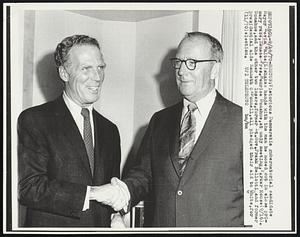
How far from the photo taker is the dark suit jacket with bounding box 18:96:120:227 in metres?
1.28

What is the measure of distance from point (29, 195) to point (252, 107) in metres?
0.64

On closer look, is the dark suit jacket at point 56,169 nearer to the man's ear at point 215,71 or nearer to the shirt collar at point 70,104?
the shirt collar at point 70,104

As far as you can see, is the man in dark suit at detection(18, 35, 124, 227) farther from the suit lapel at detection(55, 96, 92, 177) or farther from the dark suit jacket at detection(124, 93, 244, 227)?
the dark suit jacket at detection(124, 93, 244, 227)

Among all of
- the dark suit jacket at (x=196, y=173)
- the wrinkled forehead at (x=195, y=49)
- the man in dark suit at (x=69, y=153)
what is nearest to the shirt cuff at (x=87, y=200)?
the man in dark suit at (x=69, y=153)

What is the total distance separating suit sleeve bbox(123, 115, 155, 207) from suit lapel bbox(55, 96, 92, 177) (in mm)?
114

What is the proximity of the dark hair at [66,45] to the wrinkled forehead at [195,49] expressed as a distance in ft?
0.77

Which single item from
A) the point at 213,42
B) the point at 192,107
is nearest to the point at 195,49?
the point at 213,42

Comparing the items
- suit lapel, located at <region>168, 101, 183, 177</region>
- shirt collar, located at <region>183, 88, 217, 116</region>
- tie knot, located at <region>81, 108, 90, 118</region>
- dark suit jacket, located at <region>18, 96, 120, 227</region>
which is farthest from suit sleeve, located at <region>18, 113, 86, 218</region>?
shirt collar, located at <region>183, 88, 217, 116</region>

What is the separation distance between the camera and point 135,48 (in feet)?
4.37

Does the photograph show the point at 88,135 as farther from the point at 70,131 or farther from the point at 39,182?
the point at 39,182

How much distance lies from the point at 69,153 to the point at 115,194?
0.16 m

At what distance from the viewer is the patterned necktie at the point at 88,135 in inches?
51.7

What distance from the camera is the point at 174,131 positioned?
133 cm

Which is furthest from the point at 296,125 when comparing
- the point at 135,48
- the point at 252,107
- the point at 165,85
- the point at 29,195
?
the point at 29,195
